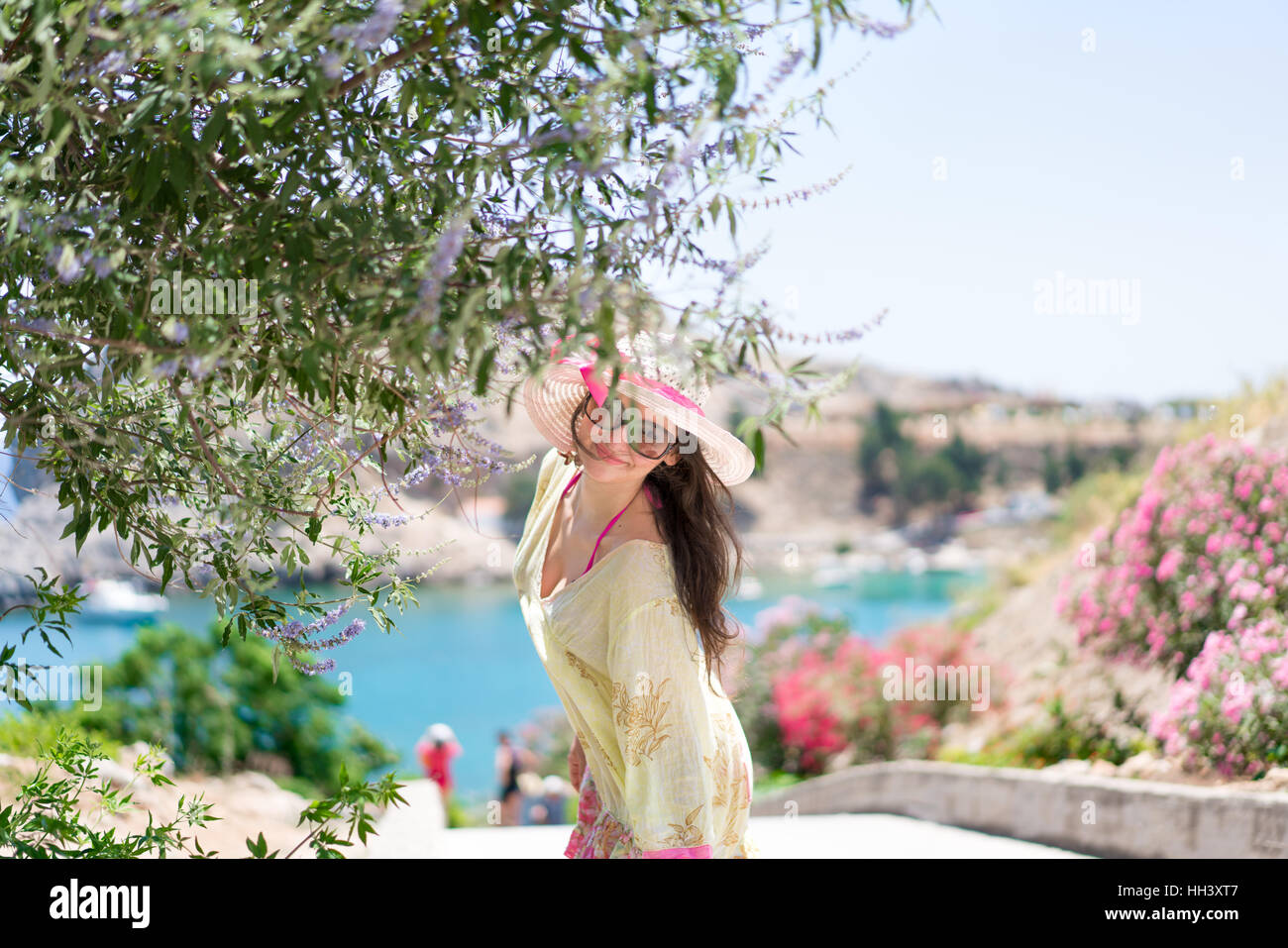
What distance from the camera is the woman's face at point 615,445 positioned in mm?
2010

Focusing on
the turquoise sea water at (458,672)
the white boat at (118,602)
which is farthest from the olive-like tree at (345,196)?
the white boat at (118,602)

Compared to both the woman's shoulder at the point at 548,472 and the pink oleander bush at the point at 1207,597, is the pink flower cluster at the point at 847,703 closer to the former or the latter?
the pink oleander bush at the point at 1207,597

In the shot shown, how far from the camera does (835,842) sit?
5.82 meters

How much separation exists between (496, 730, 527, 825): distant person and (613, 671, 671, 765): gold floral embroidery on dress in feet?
23.7

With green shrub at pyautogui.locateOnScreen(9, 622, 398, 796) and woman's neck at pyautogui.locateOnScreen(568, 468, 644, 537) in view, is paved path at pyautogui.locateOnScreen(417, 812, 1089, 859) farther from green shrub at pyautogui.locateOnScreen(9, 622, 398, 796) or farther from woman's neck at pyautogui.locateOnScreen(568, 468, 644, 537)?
woman's neck at pyautogui.locateOnScreen(568, 468, 644, 537)

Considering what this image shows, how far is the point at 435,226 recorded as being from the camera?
58.8 inches

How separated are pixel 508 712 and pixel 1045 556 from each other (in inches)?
583

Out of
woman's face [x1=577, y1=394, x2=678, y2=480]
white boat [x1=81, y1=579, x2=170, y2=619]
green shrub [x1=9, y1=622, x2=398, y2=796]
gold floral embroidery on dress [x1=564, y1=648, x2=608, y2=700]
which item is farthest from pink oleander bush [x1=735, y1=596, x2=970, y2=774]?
white boat [x1=81, y1=579, x2=170, y2=619]

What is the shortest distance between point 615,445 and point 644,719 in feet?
1.71

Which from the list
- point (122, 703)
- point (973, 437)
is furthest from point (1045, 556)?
point (973, 437)

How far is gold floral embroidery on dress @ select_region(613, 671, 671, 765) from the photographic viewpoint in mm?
1905

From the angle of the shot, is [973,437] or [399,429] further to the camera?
[973,437]

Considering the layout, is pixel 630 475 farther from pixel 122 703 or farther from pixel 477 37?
pixel 122 703

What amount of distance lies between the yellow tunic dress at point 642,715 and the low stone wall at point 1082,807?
A: 3242 mm
